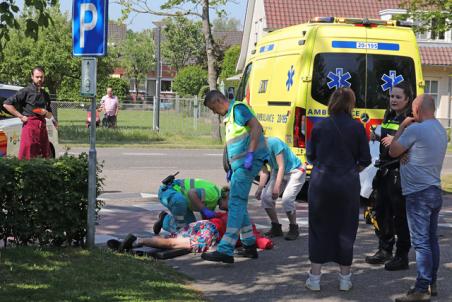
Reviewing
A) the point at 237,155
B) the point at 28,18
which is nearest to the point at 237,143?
the point at 237,155

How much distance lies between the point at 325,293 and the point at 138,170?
10.1m

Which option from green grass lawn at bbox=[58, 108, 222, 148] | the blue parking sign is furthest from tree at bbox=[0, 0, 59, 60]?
green grass lawn at bbox=[58, 108, 222, 148]

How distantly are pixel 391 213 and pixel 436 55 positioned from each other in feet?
104

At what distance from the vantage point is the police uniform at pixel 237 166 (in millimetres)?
7254

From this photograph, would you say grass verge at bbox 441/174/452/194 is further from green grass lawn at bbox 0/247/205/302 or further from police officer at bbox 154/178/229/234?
green grass lawn at bbox 0/247/205/302

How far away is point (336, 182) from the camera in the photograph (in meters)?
6.21

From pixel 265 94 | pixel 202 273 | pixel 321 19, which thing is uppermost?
pixel 321 19

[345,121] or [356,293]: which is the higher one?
[345,121]

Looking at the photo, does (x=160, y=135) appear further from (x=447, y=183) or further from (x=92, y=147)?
(x=92, y=147)

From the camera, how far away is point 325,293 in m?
6.35

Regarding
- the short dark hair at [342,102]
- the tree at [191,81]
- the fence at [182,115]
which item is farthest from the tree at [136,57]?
the short dark hair at [342,102]

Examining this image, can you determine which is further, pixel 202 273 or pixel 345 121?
pixel 202 273

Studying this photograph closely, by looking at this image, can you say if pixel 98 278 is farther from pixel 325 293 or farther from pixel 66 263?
pixel 325 293

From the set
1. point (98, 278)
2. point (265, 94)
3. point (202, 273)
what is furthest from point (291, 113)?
point (98, 278)
